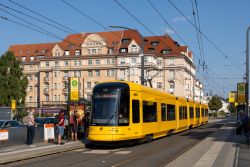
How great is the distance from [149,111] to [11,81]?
6130 centimetres

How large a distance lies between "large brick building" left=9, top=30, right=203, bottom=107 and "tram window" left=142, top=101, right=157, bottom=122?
73.4 meters

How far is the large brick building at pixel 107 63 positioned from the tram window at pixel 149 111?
73.4m

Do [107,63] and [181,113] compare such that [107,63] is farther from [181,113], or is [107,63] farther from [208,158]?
[208,158]

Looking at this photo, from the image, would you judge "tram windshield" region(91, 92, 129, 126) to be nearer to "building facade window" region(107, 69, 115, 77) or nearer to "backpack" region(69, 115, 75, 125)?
"backpack" region(69, 115, 75, 125)

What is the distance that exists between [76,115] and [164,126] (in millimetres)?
5468

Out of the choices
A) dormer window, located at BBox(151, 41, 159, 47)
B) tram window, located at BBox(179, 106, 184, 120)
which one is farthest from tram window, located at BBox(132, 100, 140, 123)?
dormer window, located at BBox(151, 41, 159, 47)

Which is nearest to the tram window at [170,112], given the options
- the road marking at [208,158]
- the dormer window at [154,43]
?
the road marking at [208,158]

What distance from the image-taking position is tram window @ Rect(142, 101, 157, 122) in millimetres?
22906

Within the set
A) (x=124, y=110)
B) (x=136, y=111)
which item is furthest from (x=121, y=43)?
(x=124, y=110)

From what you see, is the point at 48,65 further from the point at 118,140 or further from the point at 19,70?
the point at 118,140

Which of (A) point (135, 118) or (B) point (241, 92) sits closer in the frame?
(A) point (135, 118)

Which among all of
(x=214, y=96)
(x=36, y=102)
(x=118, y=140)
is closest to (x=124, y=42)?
(x=36, y=102)

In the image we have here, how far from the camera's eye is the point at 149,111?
23781 mm

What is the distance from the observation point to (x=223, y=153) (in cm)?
1797
